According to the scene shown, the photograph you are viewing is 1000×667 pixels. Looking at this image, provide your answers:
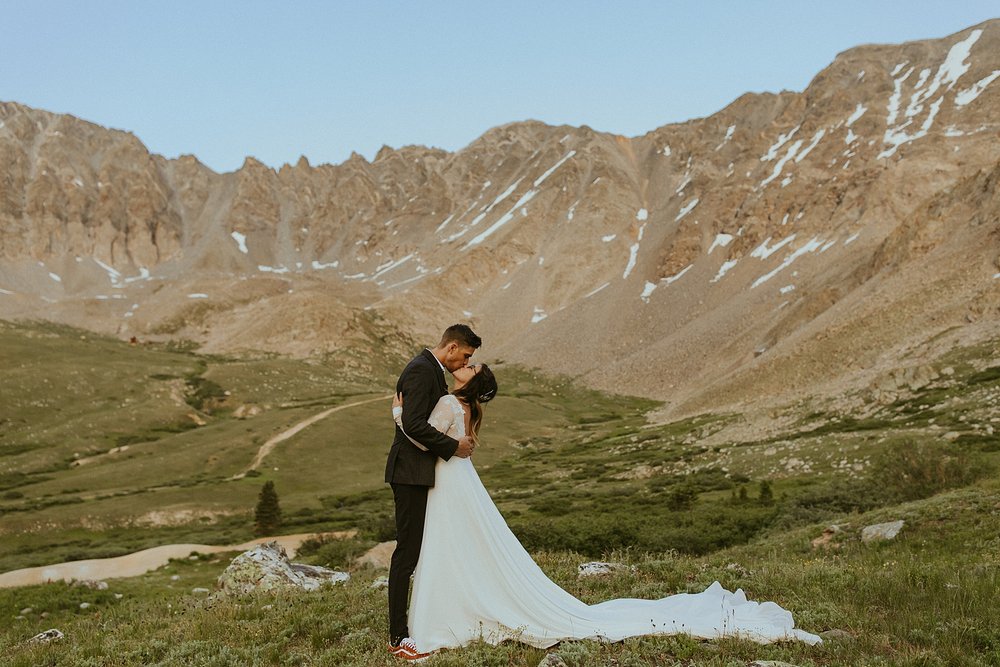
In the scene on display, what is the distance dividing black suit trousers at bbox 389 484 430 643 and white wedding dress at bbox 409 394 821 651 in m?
0.13

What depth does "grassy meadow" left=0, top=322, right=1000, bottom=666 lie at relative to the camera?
28.0ft

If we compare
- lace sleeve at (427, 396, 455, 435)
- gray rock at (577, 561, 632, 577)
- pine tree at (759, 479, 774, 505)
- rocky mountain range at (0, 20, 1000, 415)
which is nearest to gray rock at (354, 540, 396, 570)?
gray rock at (577, 561, 632, 577)

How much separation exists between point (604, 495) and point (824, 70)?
19111cm

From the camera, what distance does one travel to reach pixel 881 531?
15.1 m

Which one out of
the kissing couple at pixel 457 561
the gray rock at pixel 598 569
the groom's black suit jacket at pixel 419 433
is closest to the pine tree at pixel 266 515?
the gray rock at pixel 598 569

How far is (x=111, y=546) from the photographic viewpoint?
148ft

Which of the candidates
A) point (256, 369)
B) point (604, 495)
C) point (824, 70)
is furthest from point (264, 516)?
point (824, 70)

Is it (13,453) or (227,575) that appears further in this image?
(13,453)

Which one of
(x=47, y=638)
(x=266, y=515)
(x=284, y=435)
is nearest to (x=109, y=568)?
(x=266, y=515)

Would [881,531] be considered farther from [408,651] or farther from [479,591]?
[408,651]

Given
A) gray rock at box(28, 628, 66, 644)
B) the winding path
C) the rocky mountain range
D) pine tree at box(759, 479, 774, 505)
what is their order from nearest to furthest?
gray rock at box(28, 628, 66, 644) < pine tree at box(759, 479, 774, 505) < the winding path < the rocky mountain range

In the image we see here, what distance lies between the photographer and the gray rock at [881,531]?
1476 centimetres

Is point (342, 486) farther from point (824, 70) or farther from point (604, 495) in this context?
point (824, 70)

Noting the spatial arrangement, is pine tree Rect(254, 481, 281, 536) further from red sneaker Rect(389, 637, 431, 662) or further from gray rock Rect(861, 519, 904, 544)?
red sneaker Rect(389, 637, 431, 662)
